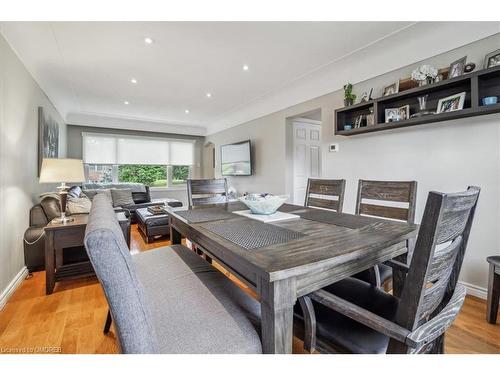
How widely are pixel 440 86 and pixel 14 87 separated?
155 inches

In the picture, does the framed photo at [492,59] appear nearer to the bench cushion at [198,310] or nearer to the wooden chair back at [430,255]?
the wooden chair back at [430,255]

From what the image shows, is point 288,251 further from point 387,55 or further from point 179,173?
point 179,173

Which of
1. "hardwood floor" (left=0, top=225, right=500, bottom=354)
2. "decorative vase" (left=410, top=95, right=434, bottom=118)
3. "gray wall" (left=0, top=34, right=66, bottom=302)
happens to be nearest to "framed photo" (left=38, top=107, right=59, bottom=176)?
"gray wall" (left=0, top=34, right=66, bottom=302)

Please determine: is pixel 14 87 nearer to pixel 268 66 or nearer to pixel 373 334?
pixel 268 66

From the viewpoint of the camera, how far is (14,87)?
2.31 metres

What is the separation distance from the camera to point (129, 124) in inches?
233

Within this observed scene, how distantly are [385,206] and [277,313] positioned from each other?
1330 millimetres

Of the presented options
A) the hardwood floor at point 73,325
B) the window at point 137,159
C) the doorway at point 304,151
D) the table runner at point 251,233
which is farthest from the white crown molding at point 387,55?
the window at point 137,159

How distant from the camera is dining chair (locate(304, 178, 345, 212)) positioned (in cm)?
194

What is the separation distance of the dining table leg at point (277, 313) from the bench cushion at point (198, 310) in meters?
0.07

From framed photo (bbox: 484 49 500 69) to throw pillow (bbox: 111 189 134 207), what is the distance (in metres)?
5.44

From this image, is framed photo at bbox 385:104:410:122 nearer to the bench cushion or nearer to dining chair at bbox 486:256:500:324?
dining chair at bbox 486:256:500:324

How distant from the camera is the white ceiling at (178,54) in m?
2.28
